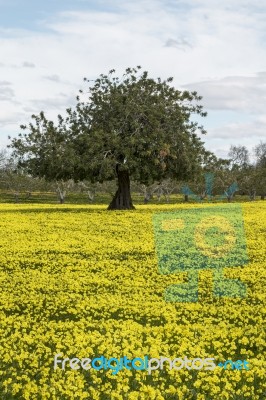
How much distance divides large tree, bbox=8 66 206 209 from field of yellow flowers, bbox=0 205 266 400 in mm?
21527

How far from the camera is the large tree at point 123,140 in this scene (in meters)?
47.3

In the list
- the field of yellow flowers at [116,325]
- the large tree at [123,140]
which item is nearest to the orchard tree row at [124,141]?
the large tree at [123,140]

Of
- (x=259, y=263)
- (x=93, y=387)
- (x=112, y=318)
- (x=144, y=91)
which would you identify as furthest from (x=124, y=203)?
(x=93, y=387)

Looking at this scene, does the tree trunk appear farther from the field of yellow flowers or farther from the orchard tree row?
the field of yellow flowers

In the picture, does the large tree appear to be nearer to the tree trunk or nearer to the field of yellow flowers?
the tree trunk

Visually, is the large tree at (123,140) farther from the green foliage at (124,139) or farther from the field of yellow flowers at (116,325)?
the field of yellow flowers at (116,325)

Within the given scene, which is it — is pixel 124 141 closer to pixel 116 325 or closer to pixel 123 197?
pixel 123 197

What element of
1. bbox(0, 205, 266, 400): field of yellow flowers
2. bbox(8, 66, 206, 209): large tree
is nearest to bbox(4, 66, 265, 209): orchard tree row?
bbox(8, 66, 206, 209): large tree

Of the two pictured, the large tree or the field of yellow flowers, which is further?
the large tree

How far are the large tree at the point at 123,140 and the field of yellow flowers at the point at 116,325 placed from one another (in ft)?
70.6

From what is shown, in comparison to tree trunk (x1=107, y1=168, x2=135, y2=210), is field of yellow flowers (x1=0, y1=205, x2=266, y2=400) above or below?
below

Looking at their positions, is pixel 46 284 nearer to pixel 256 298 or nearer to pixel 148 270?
pixel 148 270

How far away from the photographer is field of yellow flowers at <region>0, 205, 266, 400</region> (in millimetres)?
9297

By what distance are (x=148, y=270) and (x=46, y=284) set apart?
4653mm
